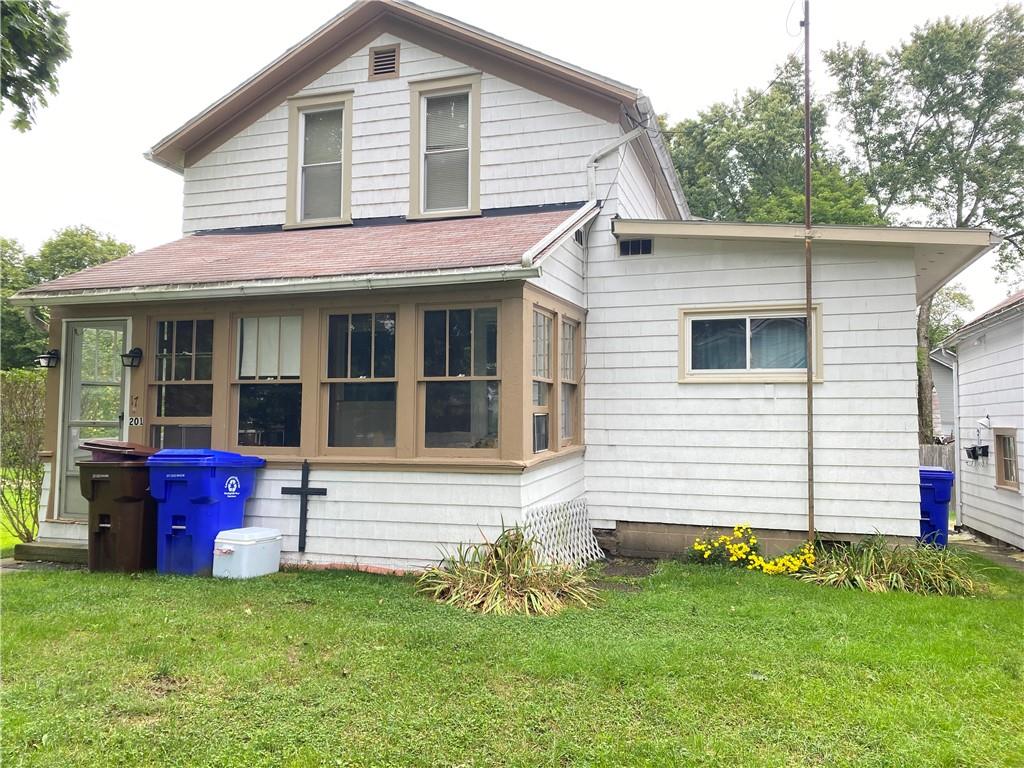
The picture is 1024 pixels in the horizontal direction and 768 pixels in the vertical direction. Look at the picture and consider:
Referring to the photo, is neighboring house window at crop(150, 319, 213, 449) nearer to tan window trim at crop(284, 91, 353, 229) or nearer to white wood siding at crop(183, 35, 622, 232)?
tan window trim at crop(284, 91, 353, 229)

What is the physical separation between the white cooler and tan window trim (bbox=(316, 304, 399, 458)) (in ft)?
3.40

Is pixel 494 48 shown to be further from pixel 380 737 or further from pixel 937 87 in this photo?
pixel 937 87

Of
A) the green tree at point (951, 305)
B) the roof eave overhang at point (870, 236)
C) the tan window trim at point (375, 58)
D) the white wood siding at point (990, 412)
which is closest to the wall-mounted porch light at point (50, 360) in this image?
the tan window trim at point (375, 58)

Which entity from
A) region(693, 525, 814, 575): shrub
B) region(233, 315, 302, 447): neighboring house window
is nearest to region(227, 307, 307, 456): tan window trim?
region(233, 315, 302, 447): neighboring house window

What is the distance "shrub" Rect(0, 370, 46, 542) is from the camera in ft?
28.1

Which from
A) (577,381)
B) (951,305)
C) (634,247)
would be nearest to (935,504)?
(577,381)

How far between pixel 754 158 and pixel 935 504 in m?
21.8

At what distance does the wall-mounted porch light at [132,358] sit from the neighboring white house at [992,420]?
10.6 metres

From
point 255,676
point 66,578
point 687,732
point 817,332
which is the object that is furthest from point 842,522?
point 66,578

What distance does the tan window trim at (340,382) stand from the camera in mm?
6676

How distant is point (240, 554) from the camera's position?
6.30 metres

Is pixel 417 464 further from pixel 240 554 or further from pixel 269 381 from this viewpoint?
pixel 269 381

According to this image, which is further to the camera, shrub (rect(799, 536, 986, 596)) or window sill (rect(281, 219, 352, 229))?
window sill (rect(281, 219, 352, 229))

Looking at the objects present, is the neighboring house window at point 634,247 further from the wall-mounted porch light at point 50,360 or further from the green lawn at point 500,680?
the wall-mounted porch light at point 50,360
